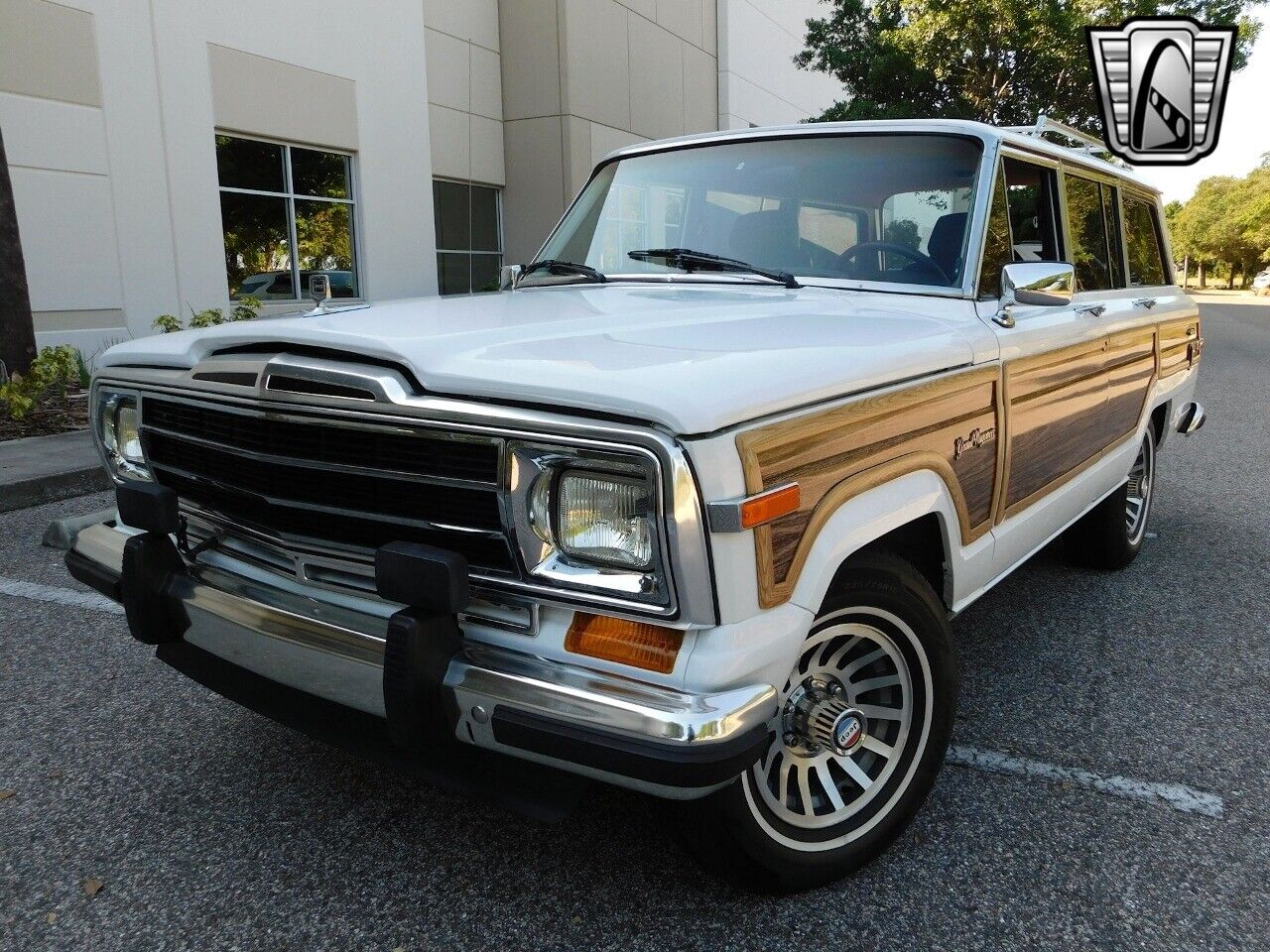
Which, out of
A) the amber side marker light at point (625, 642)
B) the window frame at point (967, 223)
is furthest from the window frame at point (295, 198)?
the amber side marker light at point (625, 642)

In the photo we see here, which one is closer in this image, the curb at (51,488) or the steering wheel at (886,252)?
the steering wheel at (886,252)

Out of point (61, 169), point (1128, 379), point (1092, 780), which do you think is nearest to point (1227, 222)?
point (61, 169)

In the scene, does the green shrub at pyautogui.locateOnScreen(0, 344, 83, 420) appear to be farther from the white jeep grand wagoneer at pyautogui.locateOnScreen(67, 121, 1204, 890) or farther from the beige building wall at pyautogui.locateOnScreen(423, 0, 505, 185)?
the beige building wall at pyautogui.locateOnScreen(423, 0, 505, 185)

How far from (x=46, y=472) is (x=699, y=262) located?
16.9ft

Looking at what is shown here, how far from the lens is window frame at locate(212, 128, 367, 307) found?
1208 centimetres

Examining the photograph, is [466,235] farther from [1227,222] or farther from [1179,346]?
[1227,222]

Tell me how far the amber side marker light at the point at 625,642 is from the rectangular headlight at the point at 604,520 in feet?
0.40

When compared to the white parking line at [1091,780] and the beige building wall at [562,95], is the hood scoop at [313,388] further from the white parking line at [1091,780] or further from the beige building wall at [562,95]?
the beige building wall at [562,95]

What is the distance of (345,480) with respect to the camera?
2.15m

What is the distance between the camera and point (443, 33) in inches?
616

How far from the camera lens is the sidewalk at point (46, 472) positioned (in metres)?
6.15

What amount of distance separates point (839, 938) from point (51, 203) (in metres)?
10.6

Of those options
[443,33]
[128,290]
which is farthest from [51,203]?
[443,33]

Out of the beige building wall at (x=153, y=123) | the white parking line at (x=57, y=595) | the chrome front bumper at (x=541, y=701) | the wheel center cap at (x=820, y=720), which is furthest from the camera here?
the beige building wall at (x=153, y=123)
